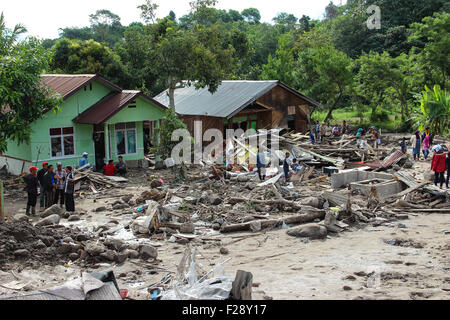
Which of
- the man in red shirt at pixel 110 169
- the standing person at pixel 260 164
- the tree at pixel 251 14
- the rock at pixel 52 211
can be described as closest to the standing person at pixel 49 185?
the rock at pixel 52 211

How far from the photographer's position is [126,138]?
22.9 metres

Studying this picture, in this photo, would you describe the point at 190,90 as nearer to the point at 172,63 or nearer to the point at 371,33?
the point at 172,63

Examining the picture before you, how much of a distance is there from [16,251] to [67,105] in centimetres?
1213

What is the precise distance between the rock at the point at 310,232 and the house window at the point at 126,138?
505 inches

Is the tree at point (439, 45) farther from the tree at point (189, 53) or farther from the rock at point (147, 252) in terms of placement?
the rock at point (147, 252)

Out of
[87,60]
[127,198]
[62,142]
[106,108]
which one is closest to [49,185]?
[127,198]

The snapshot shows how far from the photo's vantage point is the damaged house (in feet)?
90.1

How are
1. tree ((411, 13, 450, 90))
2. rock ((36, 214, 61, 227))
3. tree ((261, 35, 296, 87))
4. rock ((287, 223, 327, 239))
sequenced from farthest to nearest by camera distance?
tree ((261, 35, 296, 87))
tree ((411, 13, 450, 90))
rock ((36, 214, 61, 227))
rock ((287, 223, 327, 239))

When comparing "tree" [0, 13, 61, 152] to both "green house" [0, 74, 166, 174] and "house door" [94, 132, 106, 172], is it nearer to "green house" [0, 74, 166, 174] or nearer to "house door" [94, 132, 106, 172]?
"green house" [0, 74, 166, 174]

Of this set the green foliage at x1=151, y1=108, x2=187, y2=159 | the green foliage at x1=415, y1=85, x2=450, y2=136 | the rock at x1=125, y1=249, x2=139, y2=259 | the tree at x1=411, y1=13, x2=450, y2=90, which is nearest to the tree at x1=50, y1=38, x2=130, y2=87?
the green foliage at x1=151, y1=108, x2=187, y2=159

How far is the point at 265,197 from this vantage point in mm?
15445

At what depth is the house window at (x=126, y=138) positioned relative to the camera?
2269 centimetres

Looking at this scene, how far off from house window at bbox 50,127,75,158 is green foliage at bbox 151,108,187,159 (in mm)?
3684
